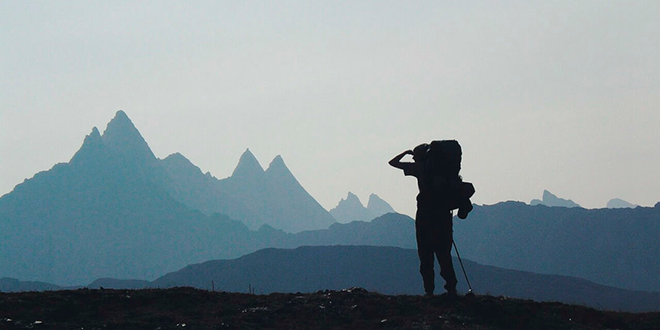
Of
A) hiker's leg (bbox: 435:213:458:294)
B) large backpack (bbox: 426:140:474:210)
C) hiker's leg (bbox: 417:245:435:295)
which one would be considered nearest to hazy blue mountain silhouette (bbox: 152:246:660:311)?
hiker's leg (bbox: 417:245:435:295)

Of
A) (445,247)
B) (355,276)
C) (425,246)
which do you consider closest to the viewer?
(445,247)

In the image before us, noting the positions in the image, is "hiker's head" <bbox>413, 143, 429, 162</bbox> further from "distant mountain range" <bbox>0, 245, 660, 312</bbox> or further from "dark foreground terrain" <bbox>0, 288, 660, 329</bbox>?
"distant mountain range" <bbox>0, 245, 660, 312</bbox>

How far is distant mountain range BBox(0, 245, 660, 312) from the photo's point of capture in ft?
458

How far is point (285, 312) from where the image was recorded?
1861 cm

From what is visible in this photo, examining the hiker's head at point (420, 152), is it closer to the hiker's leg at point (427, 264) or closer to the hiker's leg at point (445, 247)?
the hiker's leg at point (445, 247)

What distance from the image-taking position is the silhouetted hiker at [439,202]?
65.1ft

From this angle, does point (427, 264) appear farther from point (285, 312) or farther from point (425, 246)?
point (285, 312)

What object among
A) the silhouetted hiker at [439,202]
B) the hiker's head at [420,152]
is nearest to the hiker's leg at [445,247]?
the silhouetted hiker at [439,202]

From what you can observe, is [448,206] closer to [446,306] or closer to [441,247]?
[441,247]

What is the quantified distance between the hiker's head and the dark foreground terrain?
3415mm

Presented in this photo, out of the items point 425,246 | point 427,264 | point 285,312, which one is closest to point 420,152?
point 425,246

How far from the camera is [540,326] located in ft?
58.3

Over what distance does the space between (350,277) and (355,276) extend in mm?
975

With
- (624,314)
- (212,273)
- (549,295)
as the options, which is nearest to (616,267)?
(549,295)
